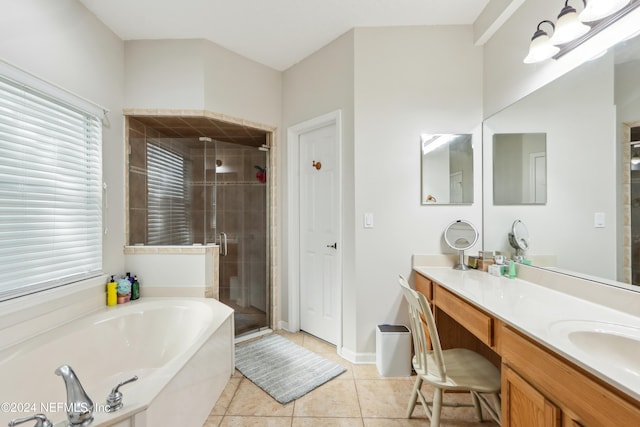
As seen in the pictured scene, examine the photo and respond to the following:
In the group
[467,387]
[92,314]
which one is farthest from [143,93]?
[467,387]

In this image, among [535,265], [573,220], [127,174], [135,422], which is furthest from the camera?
[127,174]

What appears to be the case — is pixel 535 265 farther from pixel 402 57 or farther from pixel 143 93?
pixel 143 93

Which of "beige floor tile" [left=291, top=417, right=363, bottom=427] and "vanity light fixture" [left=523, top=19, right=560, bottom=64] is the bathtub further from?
"vanity light fixture" [left=523, top=19, right=560, bottom=64]

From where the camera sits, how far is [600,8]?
3.91 feet

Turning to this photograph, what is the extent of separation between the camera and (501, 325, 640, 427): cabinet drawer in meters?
0.70

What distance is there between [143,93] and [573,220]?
3158mm

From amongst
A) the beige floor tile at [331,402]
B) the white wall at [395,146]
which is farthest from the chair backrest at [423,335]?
the white wall at [395,146]

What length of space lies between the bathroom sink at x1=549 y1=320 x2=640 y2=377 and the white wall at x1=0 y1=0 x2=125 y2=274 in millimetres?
2789

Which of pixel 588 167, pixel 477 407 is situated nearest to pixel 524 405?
pixel 477 407

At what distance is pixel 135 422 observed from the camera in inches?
40.9

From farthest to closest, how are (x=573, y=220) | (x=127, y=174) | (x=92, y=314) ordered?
(x=127, y=174) < (x=92, y=314) < (x=573, y=220)

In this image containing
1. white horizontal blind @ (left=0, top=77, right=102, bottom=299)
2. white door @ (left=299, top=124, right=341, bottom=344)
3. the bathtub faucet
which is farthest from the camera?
white door @ (left=299, top=124, right=341, bottom=344)

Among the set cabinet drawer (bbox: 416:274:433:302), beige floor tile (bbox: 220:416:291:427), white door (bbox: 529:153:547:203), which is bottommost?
beige floor tile (bbox: 220:416:291:427)

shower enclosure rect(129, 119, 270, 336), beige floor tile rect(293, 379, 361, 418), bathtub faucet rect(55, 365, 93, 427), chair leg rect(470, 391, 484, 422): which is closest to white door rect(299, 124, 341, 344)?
shower enclosure rect(129, 119, 270, 336)
